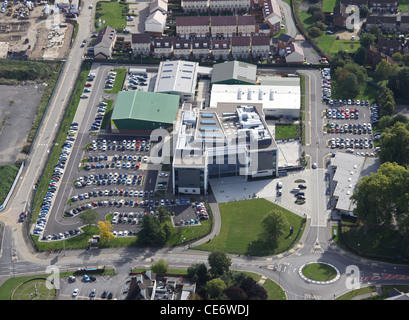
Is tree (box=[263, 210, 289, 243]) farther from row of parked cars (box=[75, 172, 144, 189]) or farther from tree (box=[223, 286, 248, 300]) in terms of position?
row of parked cars (box=[75, 172, 144, 189])

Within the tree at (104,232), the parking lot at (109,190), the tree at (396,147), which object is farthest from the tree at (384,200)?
the tree at (104,232)

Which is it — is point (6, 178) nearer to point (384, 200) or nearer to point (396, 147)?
point (384, 200)

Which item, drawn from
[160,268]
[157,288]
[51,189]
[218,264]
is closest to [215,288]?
[218,264]

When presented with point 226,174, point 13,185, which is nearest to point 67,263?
point 13,185

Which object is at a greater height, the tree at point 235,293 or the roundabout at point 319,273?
the tree at point 235,293

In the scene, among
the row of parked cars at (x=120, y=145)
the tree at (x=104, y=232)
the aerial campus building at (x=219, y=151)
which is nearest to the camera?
the tree at (x=104, y=232)

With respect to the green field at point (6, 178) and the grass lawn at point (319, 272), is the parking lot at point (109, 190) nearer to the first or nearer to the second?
the green field at point (6, 178)
